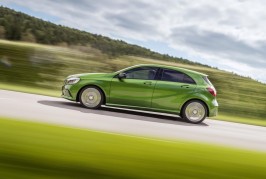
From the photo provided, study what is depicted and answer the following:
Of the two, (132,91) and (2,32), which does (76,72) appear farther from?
(2,32)

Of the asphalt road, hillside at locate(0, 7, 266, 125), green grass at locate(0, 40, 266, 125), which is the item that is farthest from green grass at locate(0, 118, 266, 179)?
green grass at locate(0, 40, 266, 125)

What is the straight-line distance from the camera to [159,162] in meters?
4.08

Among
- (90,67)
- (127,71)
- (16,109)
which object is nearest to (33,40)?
(90,67)

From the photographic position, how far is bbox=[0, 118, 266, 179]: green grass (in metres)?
3.61

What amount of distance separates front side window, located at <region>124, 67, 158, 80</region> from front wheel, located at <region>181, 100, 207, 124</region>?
4.04ft

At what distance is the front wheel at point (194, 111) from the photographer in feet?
39.2

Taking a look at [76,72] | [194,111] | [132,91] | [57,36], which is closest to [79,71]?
[76,72]

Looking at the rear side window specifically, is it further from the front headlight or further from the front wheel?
the front headlight

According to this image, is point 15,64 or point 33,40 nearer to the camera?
point 15,64

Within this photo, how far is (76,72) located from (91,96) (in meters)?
12.1

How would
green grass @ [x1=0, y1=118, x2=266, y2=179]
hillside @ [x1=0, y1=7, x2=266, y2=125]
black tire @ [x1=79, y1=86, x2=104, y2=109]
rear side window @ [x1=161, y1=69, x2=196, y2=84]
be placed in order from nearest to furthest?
green grass @ [x1=0, y1=118, x2=266, y2=179]
black tire @ [x1=79, y1=86, x2=104, y2=109]
rear side window @ [x1=161, y1=69, x2=196, y2=84]
hillside @ [x1=0, y1=7, x2=266, y2=125]

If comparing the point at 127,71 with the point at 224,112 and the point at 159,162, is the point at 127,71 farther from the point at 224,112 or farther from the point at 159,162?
the point at 224,112

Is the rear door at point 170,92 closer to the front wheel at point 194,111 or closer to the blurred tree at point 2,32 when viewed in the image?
the front wheel at point 194,111

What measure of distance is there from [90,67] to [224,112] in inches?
296
